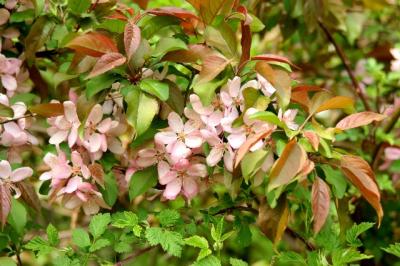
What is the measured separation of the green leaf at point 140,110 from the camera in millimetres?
1179

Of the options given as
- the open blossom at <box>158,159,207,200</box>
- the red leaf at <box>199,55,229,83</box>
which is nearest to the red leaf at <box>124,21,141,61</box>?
the red leaf at <box>199,55,229,83</box>

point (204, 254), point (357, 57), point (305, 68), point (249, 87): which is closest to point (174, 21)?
point (249, 87)

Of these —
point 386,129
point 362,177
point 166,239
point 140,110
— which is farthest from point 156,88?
point 386,129

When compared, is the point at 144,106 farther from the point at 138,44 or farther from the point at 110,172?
the point at 110,172

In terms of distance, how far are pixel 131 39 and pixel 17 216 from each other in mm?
417

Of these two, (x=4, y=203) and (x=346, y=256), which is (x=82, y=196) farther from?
(x=346, y=256)

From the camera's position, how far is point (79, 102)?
1.26 metres

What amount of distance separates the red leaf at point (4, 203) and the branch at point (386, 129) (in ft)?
3.51

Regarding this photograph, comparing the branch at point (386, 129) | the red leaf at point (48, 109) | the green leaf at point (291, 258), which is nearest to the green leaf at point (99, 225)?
the red leaf at point (48, 109)

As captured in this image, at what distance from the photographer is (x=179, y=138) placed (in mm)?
1237

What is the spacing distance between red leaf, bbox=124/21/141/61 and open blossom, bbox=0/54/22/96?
14.1 inches

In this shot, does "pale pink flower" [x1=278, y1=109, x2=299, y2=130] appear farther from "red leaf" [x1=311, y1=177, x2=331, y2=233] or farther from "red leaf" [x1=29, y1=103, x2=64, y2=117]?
"red leaf" [x1=29, y1=103, x2=64, y2=117]

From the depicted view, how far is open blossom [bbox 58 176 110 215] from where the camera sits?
4.26ft

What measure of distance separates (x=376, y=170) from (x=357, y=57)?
748 millimetres
